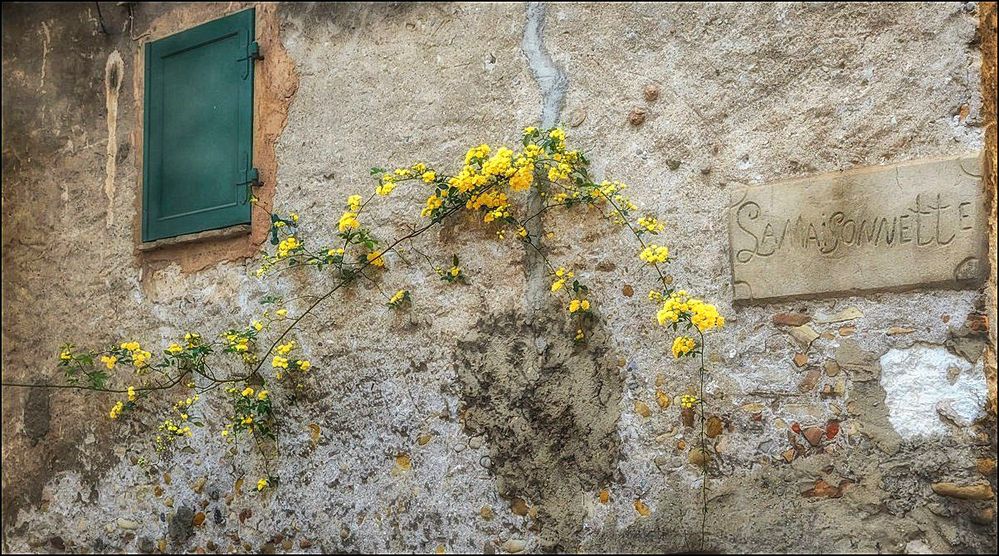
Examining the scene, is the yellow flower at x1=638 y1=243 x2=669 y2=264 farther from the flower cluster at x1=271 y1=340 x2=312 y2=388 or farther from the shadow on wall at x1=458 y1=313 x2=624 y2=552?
the flower cluster at x1=271 y1=340 x2=312 y2=388

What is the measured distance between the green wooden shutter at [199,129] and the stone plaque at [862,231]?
222 centimetres

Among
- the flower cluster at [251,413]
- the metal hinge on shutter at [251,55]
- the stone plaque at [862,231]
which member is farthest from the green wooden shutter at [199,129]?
the stone plaque at [862,231]

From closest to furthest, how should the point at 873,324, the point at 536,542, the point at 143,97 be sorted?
the point at 873,324
the point at 536,542
the point at 143,97

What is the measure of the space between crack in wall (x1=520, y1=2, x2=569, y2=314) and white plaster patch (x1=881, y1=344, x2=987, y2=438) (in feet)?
4.03

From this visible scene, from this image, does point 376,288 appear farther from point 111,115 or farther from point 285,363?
point 111,115

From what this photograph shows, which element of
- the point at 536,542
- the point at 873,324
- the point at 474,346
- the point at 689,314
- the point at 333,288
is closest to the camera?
the point at 873,324

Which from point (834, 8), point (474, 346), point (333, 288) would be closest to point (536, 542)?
point (474, 346)

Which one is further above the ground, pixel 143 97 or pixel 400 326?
pixel 143 97

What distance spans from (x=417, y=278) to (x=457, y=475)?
2.54 ft

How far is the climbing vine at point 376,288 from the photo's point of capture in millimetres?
3574

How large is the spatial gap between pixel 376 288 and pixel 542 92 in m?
1.01

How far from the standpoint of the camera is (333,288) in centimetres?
425

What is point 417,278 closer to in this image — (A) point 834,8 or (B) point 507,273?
(B) point 507,273

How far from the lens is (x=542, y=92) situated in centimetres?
390
